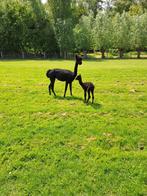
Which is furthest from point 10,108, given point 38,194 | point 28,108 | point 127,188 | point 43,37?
point 43,37

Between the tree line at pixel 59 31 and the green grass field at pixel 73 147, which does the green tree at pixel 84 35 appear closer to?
the tree line at pixel 59 31

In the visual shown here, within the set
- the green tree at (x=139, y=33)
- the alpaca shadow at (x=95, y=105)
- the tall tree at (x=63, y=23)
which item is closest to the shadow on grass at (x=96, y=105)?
the alpaca shadow at (x=95, y=105)

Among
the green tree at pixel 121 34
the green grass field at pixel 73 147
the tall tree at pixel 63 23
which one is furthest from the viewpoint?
the tall tree at pixel 63 23

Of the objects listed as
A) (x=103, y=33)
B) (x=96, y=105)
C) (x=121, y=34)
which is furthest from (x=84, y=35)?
(x=96, y=105)

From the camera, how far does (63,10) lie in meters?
52.2

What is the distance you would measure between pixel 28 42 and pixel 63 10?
9344mm

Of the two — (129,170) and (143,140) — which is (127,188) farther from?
(143,140)

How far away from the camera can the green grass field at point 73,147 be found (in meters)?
4.98

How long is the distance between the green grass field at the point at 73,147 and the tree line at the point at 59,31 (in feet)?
131

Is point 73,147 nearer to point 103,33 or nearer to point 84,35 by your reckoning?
point 84,35

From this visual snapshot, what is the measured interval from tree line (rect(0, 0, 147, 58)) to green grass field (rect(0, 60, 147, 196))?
131 ft

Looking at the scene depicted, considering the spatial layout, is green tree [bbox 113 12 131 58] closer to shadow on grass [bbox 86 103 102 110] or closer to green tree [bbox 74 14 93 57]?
green tree [bbox 74 14 93 57]

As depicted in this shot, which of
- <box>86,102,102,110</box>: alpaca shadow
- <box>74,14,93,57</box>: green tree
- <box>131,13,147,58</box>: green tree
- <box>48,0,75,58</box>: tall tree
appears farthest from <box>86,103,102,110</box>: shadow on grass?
<box>131,13,147,58</box>: green tree

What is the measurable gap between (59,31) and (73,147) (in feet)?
147
